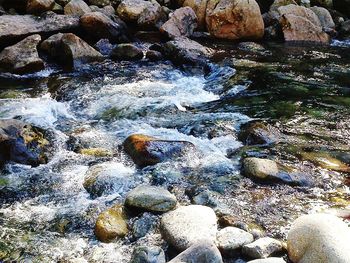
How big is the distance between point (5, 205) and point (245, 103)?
451cm

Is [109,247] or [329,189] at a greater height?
[329,189]

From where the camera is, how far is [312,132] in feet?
20.2

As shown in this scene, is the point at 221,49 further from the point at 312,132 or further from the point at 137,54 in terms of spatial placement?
the point at 312,132

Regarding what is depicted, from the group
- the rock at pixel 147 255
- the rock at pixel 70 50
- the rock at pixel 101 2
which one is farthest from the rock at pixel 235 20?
the rock at pixel 147 255

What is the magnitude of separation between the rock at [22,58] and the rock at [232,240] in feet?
21.3

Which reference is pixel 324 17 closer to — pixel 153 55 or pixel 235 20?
pixel 235 20

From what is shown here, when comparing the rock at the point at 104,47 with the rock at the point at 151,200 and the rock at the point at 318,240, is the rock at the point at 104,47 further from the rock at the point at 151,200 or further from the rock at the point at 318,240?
the rock at the point at 318,240

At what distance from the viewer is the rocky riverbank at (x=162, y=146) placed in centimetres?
370

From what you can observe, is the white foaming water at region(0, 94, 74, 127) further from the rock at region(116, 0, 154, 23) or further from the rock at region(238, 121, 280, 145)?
the rock at region(116, 0, 154, 23)

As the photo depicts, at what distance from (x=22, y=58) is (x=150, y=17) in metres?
4.62

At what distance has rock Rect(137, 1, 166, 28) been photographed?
12281 mm

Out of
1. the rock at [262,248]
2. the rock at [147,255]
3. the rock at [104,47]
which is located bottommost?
the rock at [104,47]

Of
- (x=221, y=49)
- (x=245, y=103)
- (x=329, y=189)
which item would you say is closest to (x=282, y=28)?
(x=221, y=49)

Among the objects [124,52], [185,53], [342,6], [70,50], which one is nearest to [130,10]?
[124,52]
